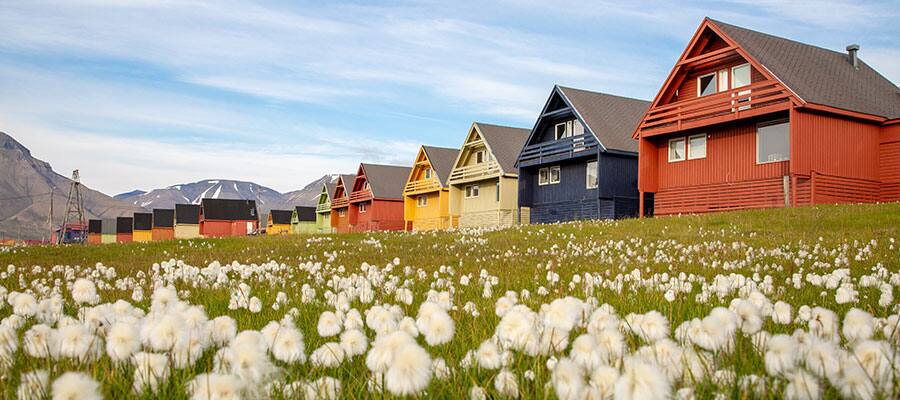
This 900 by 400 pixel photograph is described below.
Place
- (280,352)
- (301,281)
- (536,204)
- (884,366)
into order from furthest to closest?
(536,204), (301,281), (280,352), (884,366)

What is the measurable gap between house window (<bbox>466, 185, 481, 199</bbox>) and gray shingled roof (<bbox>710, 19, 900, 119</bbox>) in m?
23.1

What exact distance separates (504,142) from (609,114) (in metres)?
10.0

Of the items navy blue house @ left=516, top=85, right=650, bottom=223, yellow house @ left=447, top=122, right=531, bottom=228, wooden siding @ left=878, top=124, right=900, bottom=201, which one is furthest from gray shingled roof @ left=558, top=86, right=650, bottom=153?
wooden siding @ left=878, top=124, right=900, bottom=201

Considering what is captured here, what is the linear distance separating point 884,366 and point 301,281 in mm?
6493

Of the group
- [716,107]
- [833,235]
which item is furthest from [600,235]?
[716,107]

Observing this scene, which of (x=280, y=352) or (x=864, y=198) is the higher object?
(x=864, y=198)

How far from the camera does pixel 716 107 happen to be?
27.8 meters

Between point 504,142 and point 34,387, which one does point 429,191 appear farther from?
point 34,387

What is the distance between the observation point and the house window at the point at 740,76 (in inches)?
1117

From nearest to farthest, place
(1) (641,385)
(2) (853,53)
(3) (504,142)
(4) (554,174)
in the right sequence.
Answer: (1) (641,385) < (2) (853,53) < (4) (554,174) < (3) (504,142)

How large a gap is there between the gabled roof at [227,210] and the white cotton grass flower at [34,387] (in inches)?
4145

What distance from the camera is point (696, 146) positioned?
100 ft

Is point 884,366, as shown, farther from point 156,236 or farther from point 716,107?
point 156,236

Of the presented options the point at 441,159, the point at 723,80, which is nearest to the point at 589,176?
the point at 723,80
